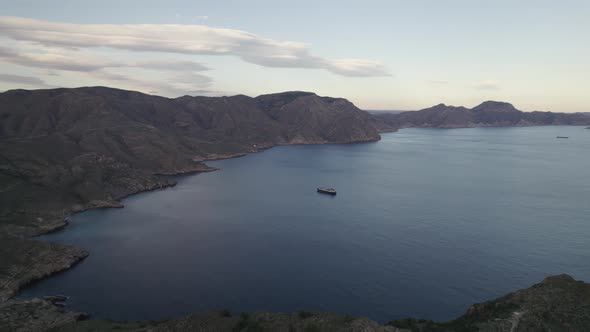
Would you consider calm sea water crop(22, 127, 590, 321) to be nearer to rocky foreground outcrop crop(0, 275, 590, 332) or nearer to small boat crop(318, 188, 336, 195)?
small boat crop(318, 188, 336, 195)

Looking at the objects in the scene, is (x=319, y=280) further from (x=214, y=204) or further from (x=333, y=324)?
(x=214, y=204)

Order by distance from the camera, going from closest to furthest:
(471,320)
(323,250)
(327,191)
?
(471,320) < (323,250) < (327,191)

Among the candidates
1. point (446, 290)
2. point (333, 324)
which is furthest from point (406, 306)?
point (333, 324)

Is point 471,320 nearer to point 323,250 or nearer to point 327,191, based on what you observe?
point 323,250

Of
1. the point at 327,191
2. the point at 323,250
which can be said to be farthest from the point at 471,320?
the point at 327,191

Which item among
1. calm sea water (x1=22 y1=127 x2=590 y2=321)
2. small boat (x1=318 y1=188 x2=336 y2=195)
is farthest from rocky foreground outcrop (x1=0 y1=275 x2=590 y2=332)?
small boat (x1=318 y1=188 x2=336 y2=195)

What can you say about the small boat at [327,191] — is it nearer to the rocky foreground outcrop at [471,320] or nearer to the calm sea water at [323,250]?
the calm sea water at [323,250]
